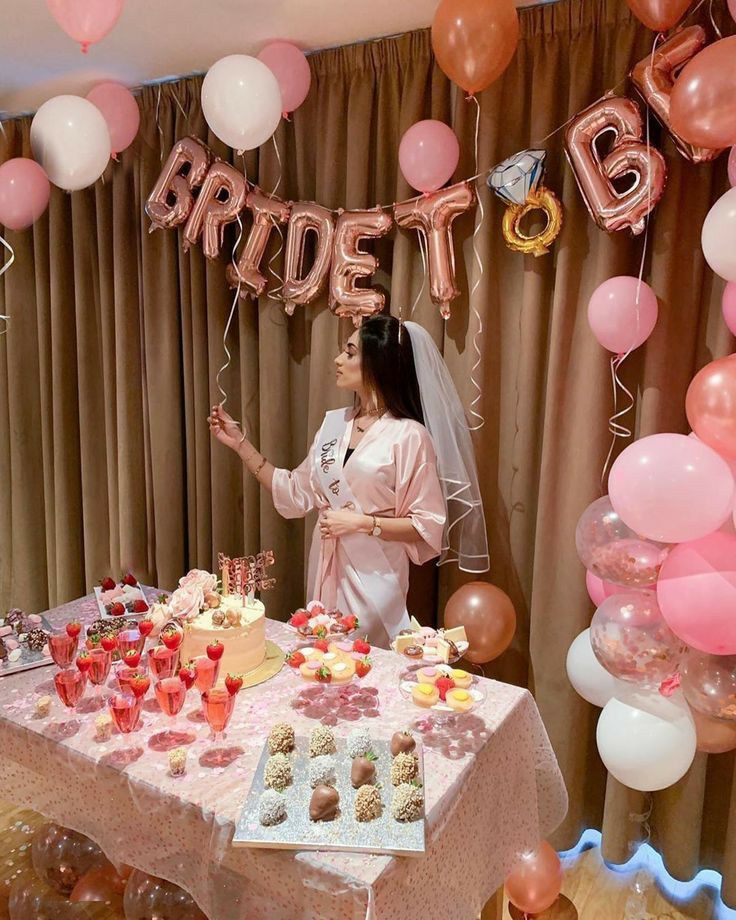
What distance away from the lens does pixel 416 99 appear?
236cm

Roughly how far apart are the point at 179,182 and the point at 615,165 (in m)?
1.41

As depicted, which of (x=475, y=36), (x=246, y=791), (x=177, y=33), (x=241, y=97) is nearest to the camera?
(x=246, y=791)

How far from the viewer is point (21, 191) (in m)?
2.61

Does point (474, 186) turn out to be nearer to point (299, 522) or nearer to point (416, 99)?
point (416, 99)

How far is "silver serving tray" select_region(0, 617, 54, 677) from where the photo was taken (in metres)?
1.80

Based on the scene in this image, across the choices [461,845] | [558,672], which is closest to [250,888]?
[461,845]

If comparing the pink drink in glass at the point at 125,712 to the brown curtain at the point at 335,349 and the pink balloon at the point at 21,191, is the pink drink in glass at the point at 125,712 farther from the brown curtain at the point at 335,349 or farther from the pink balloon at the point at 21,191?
the pink balloon at the point at 21,191

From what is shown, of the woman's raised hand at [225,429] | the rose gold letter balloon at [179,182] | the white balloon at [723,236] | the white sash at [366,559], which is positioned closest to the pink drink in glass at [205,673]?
the white sash at [366,559]

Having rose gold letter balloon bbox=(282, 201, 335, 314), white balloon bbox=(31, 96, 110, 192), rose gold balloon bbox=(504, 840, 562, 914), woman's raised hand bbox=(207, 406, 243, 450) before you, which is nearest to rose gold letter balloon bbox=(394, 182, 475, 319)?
rose gold letter balloon bbox=(282, 201, 335, 314)

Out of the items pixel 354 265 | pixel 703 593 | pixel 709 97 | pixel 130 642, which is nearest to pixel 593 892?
pixel 703 593

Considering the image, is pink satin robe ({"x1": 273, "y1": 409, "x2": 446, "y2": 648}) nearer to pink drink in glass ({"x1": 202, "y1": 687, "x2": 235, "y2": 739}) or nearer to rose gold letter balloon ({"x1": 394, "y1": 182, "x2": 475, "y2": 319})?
rose gold letter balloon ({"x1": 394, "y1": 182, "x2": 475, "y2": 319})

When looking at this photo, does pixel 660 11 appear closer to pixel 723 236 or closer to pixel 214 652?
pixel 723 236

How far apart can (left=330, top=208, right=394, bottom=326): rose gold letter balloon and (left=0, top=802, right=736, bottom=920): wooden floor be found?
1.81 meters

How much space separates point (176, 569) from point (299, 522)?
22.7 inches
